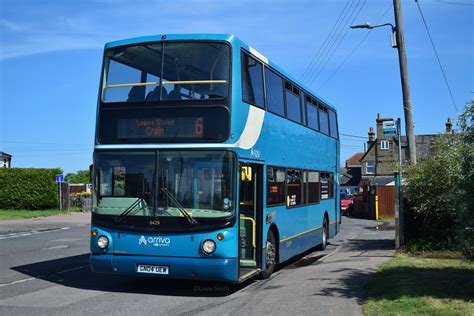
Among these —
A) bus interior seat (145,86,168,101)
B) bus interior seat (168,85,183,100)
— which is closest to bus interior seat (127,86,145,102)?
bus interior seat (145,86,168,101)

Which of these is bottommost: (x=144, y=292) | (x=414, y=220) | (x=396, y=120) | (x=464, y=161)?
(x=144, y=292)

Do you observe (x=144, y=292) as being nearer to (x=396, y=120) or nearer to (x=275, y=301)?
(x=275, y=301)

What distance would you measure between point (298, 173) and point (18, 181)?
30.0 metres

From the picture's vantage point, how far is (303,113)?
13.9 meters

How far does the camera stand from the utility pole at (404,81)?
647 inches

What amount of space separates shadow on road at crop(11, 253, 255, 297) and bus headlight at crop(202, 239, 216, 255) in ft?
3.68

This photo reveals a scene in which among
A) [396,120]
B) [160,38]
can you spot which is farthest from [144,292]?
[396,120]

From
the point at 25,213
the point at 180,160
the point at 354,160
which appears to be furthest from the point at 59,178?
the point at 354,160

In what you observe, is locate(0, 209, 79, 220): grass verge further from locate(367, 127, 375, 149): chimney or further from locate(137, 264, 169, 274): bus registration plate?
locate(367, 127, 375, 149): chimney

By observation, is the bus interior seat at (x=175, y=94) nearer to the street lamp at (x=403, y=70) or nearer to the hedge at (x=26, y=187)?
the street lamp at (x=403, y=70)

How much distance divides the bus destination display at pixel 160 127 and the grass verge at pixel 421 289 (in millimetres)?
3938

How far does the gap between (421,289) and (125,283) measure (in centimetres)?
556

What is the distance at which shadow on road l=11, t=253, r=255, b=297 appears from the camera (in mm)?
9609

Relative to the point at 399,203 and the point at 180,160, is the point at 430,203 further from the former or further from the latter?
the point at 180,160
